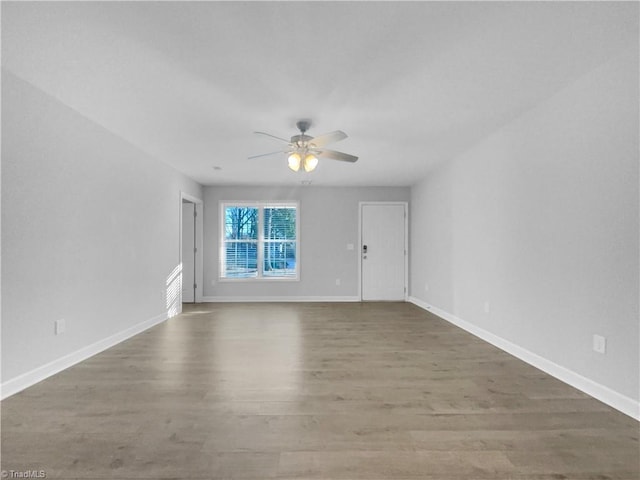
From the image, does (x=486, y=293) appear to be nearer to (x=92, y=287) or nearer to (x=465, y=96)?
(x=465, y=96)

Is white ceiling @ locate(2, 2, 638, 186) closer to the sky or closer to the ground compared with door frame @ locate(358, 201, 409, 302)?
closer to the sky

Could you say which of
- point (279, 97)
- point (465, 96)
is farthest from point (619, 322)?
point (279, 97)

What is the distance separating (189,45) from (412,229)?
5516 mm

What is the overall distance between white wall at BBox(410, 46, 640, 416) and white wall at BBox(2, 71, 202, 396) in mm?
4271

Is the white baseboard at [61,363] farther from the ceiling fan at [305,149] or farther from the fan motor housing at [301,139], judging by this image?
the fan motor housing at [301,139]

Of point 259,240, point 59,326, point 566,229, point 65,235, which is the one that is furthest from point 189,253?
point 566,229

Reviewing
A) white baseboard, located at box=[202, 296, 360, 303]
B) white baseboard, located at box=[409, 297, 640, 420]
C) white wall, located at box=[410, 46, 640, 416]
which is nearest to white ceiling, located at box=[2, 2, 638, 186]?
white wall, located at box=[410, 46, 640, 416]

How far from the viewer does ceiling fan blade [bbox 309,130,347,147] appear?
301 cm

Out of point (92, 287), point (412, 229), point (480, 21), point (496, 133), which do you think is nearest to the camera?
point (480, 21)

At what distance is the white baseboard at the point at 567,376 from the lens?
2.14 metres

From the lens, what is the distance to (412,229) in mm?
6758

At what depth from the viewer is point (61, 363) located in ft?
9.51

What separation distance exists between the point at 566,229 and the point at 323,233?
463cm

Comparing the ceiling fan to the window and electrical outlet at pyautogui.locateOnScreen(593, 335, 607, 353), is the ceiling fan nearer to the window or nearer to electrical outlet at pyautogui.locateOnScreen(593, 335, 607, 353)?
electrical outlet at pyautogui.locateOnScreen(593, 335, 607, 353)
